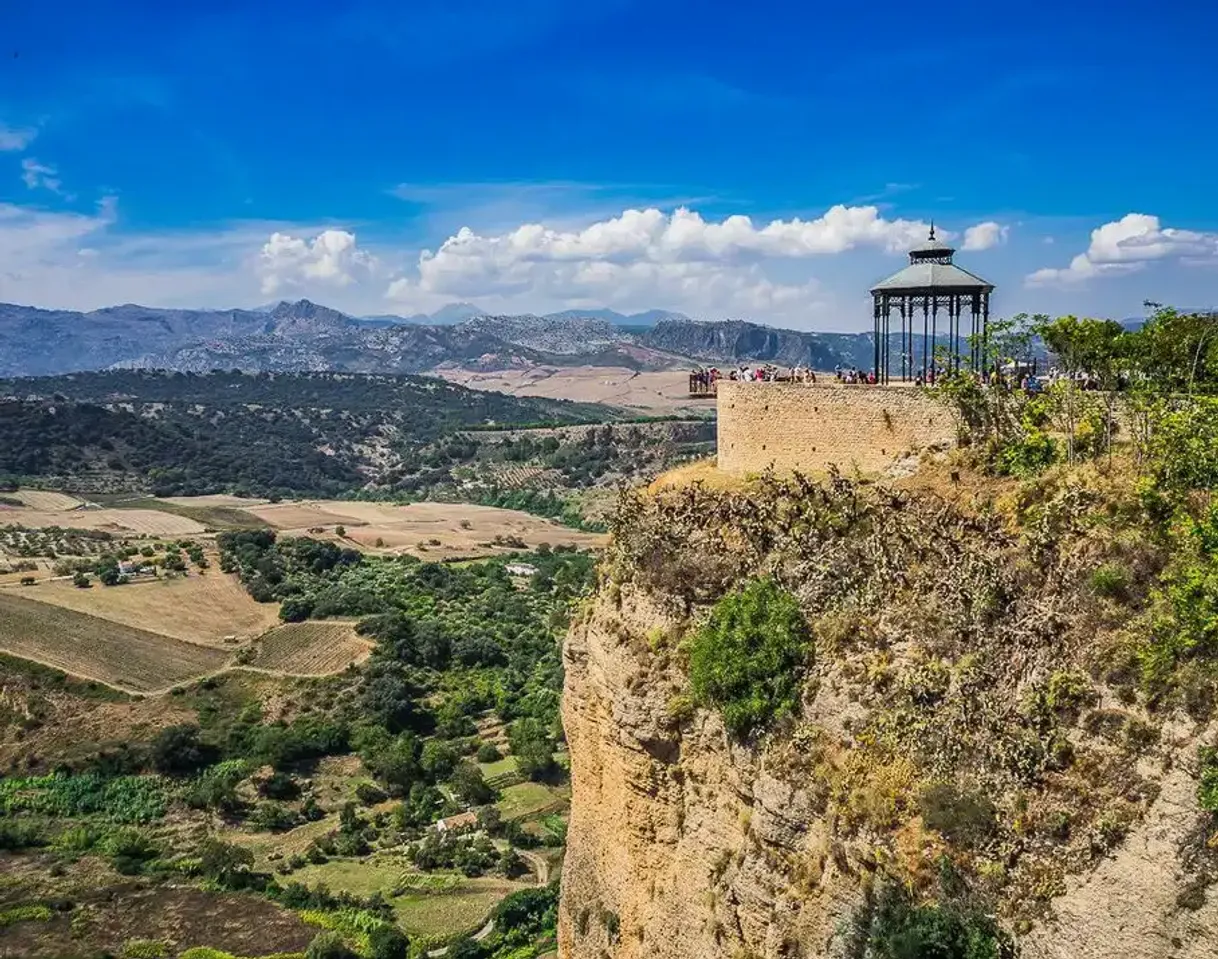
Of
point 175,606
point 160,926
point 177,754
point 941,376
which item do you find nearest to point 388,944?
point 160,926

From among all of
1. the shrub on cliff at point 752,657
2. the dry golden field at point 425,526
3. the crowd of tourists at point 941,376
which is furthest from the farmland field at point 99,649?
the shrub on cliff at point 752,657

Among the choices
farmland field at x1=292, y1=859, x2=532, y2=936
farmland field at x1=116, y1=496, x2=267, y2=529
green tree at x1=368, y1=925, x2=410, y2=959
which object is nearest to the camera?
green tree at x1=368, y1=925, x2=410, y2=959

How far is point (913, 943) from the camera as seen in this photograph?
14.5 metres

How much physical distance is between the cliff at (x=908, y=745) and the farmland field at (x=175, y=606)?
58.0 metres

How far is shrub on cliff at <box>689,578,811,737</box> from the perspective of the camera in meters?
17.8

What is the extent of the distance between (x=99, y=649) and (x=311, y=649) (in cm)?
1219

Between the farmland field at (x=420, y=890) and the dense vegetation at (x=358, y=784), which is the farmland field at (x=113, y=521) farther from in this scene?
the farmland field at (x=420, y=890)

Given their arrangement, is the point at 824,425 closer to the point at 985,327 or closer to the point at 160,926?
the point at 985,327

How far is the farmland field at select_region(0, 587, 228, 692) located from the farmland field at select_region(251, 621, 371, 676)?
9.64 ft

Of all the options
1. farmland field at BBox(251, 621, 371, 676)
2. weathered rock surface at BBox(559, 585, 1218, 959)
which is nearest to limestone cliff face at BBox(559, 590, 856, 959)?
weathered rock surface at BBox(559, 585, 1218, 959)

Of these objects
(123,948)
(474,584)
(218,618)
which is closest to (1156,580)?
(123,948)

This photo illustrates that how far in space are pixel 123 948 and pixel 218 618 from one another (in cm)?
3863

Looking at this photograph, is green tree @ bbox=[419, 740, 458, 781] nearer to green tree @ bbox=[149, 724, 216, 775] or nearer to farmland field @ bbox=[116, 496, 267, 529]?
green tree @ bbox=[149, 724, 216, 775]

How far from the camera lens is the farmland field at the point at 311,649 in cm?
6988
